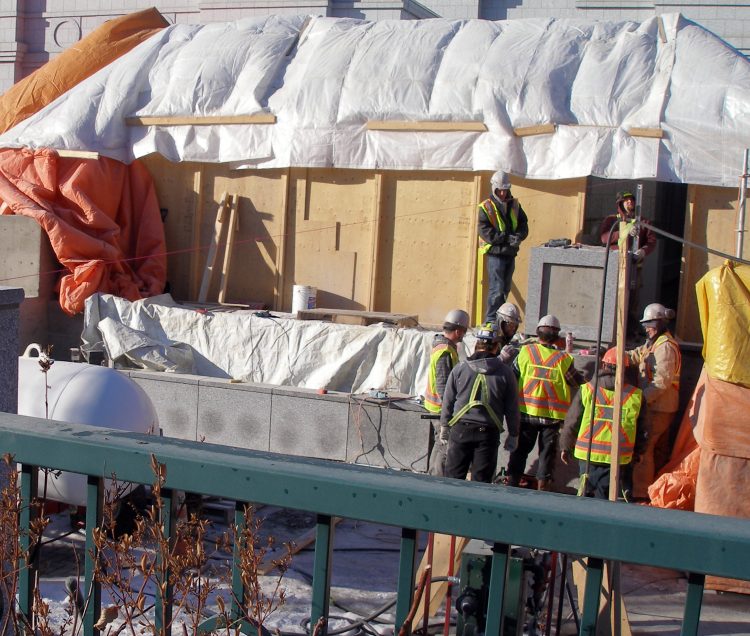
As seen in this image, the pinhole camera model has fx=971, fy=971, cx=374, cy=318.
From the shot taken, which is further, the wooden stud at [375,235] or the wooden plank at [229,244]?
the wooden plank at [229,244]

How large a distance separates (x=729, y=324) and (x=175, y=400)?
23.5 feet

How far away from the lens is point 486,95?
14094 millimetres

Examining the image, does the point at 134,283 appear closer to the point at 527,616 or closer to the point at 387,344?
the point at 387,344

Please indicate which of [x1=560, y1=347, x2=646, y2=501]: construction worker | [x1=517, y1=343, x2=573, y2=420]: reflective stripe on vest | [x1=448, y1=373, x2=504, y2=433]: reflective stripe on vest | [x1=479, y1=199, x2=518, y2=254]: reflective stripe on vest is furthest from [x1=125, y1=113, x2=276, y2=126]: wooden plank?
[x1=560, y1=347, x2=646, y2=501]: construction worker

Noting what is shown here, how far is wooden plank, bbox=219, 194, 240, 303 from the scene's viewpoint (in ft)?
50.5

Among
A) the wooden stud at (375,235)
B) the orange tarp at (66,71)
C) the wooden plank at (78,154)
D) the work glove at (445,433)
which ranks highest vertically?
the orange tarp at (66,71)

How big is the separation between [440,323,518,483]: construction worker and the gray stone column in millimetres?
4607

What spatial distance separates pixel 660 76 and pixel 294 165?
549 centimetres

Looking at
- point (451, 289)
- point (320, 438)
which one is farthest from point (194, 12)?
point (320, 438)

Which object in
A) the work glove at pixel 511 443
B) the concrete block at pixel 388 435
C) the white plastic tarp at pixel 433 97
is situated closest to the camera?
the work glove at pixel 511 443

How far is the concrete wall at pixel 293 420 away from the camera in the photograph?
1146 centimetres

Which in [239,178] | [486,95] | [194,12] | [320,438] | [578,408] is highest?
[194,12]

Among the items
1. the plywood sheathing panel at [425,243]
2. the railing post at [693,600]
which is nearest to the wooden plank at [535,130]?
the plywood sheathing panel at [425,243]

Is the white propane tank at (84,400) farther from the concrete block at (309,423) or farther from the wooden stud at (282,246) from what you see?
the wooden stud at (282,246)
